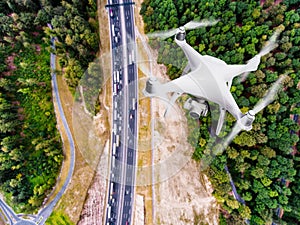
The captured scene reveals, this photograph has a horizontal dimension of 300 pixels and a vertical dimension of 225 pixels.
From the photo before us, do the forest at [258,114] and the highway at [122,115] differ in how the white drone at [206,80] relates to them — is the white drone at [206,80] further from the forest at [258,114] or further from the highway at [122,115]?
the highway at [122,115]

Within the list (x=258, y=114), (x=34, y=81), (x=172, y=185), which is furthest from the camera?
(x=34, y=81)

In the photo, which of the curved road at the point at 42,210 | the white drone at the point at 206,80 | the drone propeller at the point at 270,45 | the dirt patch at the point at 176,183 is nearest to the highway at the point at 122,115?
the dirt patch at the point at 176,183

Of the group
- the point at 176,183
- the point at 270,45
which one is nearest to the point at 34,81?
the point at 176,183

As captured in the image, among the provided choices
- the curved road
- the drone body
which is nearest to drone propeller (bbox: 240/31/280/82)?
the drone body

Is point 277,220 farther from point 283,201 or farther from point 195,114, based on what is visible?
point 195,114

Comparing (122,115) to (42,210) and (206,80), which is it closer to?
(206,80)

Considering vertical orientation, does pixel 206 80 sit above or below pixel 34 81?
below

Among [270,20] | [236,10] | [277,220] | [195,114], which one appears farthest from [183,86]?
[277,220]

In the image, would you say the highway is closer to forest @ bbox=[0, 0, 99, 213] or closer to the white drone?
forest @ bbox=[0, 0, 99, 213]
